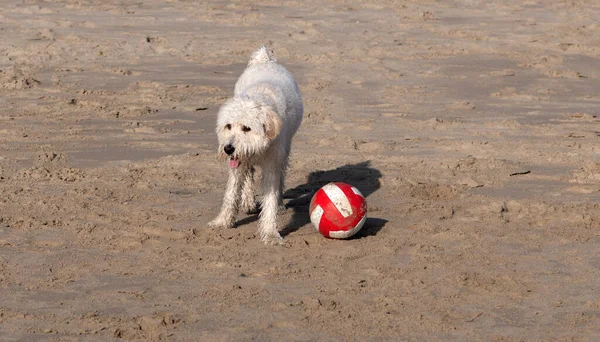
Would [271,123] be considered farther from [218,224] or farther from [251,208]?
[251,208]

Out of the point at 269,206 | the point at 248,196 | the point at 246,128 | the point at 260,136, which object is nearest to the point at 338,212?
the point at 269,206

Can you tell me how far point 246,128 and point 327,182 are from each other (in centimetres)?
228

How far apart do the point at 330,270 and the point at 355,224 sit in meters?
0.67

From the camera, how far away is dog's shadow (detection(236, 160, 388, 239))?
8.45 m

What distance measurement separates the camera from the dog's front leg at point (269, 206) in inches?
315

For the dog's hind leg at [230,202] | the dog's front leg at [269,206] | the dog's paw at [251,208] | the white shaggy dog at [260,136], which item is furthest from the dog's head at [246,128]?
the dog's paw at [251,208]

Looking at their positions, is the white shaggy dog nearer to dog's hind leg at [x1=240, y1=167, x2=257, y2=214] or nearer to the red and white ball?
dog's hind leg at [x1=240, y1=167, x2=257, y2=214]

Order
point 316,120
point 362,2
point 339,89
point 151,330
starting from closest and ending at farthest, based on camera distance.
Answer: point 151,330 < point 316,120 < point 339,89 < point 362,2

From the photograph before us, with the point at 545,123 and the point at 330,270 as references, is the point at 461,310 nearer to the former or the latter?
the point at 330,270

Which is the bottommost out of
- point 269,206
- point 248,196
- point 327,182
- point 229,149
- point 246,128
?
point 327,182

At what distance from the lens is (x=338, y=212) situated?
25.6 feet

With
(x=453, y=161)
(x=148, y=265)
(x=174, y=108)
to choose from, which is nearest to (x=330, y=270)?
(x=148, y=265)

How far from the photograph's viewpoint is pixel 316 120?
11.7m

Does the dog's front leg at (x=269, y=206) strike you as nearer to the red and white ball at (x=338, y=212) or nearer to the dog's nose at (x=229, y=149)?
the red and white ball at (x=338, y=212)
